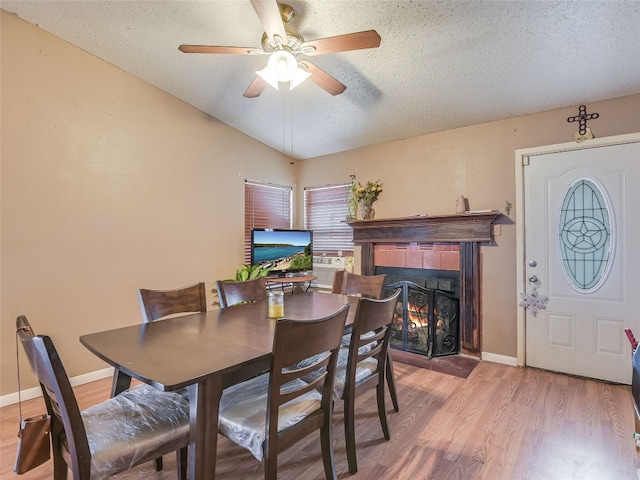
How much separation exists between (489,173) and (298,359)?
9.47 feet

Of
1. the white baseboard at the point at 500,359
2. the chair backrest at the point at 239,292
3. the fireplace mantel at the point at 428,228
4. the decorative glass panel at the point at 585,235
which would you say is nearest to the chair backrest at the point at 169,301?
the chair backrest at the point at 239,292

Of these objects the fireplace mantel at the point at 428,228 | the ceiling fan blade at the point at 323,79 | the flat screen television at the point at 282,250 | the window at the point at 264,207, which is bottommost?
the flat screen television at the point at 282,250

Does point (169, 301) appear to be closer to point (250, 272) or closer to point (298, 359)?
point (298, 359)

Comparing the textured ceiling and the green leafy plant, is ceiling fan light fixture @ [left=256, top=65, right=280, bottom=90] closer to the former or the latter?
the textured ceiling

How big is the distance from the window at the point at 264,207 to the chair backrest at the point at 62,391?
3038 mm

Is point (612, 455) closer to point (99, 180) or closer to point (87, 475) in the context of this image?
point (87, 475)

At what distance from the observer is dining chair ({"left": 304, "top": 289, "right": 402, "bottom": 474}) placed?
1.72 m

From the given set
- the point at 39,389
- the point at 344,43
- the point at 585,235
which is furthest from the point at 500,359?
the point at 39,389

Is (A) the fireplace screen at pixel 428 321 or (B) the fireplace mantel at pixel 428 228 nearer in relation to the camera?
(B) the fireplace mantel at pixel 428 228

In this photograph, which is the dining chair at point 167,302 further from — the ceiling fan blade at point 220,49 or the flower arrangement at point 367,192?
the flower arrangement at point 367,192

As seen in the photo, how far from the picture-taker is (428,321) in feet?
11.7

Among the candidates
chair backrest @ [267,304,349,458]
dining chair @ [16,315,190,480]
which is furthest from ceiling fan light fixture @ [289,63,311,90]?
dining chair @ [16,315,190,480]

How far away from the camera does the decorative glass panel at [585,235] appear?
2865 mm

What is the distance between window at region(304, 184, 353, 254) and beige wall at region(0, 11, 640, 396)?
0.53 m
